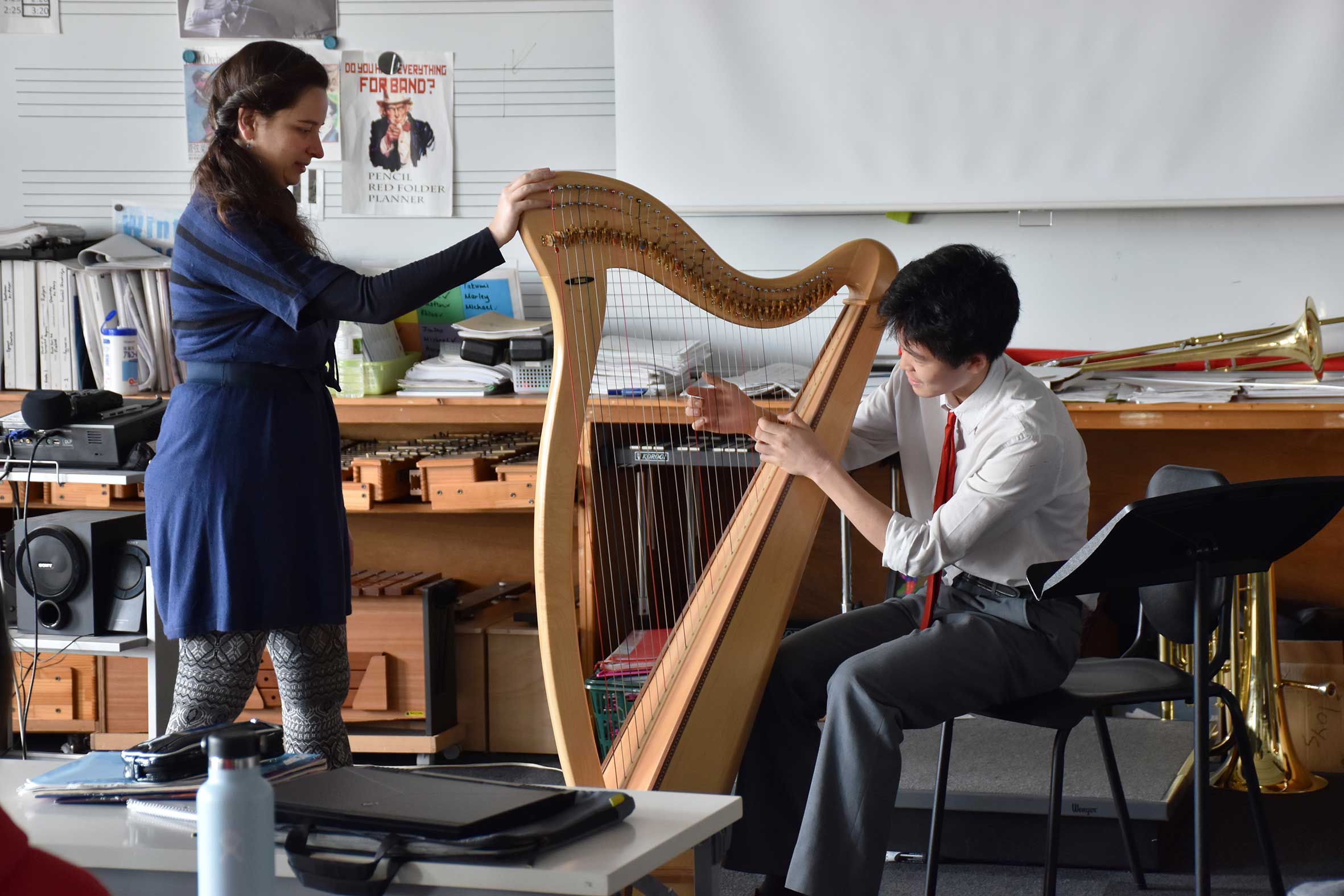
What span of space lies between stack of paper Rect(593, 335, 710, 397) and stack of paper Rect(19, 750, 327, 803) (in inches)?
65.0

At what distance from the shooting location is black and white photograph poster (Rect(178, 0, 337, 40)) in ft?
11.0

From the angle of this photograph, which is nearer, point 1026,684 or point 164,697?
point 1026,684

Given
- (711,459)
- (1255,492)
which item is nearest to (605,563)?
(711,459)

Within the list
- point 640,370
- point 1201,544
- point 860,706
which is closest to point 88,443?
point 640,370

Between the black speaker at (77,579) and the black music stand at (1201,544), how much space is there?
5.41 feet

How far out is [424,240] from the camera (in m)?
3.39

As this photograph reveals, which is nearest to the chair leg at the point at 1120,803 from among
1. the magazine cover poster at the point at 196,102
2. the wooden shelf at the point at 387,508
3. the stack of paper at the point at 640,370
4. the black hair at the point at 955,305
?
the black hair at the point at 955,305

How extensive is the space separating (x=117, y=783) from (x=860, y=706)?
3.34 ft

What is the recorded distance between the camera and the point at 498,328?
3088mm

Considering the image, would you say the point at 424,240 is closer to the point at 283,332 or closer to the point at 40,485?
the point at 40,485

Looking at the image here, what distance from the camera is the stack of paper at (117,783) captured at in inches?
44.9

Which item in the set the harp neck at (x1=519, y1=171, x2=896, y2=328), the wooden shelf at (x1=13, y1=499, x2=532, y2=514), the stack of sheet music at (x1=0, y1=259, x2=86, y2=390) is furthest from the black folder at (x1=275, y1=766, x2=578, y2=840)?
the stack of sheet music at (x1=0, y1=259, x2=86, y2=390)

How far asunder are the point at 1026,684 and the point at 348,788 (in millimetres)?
1153

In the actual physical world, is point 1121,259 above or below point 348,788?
above
